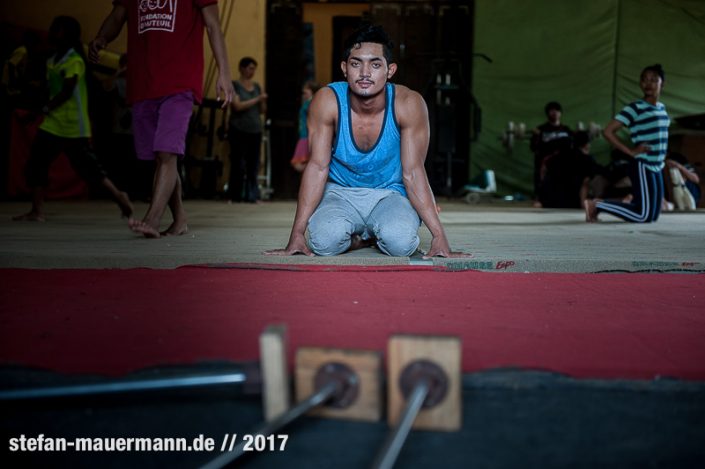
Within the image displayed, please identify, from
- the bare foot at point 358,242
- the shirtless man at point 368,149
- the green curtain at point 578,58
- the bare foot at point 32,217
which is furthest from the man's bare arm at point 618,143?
the green curtain at point 578,58

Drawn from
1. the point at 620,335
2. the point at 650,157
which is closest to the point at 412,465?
the point at 620,335

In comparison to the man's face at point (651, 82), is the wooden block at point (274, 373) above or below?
below

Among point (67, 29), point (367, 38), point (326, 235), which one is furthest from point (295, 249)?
point (67, 29)

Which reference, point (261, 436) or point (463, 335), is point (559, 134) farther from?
point (261, 436)

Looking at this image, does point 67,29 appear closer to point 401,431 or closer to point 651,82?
point 651,82

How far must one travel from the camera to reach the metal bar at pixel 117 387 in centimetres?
111

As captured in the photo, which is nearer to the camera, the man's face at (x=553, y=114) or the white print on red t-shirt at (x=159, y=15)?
the white print on red t-shirt at (x=159, y=15)

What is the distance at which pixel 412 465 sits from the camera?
1.05 m

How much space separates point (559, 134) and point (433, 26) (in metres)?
A: 2.41

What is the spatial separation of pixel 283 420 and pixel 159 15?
2730 millimetres

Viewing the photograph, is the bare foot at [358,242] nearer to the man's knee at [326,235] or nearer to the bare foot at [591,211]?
the man's knee at [326,235]

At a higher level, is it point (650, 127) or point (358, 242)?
point (650, 127)

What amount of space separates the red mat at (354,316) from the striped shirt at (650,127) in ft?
9.10

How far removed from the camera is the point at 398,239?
8.95 ft
